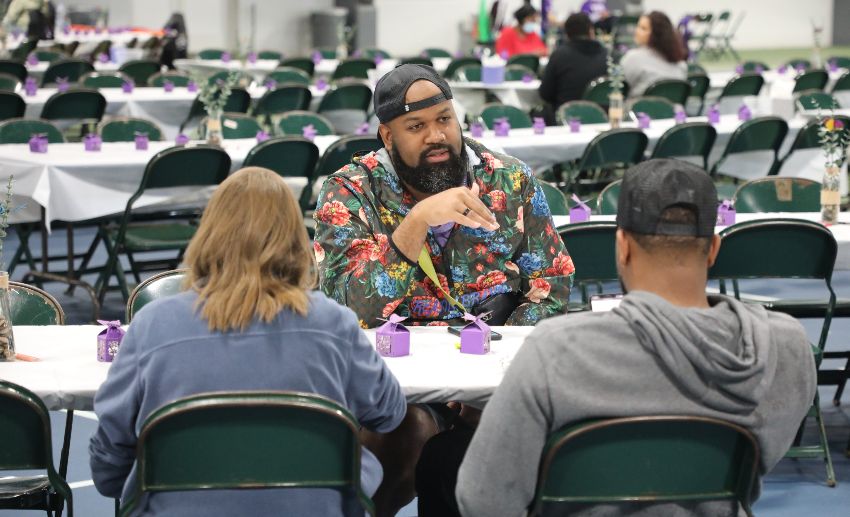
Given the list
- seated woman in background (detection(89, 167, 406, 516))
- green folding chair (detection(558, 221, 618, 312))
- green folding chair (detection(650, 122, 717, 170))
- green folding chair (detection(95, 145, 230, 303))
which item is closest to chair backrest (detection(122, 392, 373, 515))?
seated woman in background (detection(89, 167, 406, 516))

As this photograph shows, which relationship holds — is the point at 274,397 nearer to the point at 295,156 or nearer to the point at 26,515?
the point at 26,515

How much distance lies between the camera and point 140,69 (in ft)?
45.0

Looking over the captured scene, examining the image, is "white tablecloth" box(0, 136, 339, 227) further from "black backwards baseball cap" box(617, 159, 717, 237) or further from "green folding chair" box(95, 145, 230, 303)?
"black backwards baseball cap" box(617, 159, 717, 237)

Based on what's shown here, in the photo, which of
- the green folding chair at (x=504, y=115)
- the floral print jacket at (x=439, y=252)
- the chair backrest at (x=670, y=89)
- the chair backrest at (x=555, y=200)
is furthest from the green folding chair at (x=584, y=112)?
the floral print jacket at (x=439, y=252)

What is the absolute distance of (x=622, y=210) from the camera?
2369mm

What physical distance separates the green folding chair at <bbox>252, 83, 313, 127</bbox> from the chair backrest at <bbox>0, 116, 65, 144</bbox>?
285 centimetres

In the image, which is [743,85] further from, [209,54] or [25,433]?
[25,433]

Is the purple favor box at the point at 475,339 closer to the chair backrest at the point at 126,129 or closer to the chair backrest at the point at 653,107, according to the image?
the chair backrest at the point at 126,129

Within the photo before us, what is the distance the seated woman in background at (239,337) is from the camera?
8.53 feet

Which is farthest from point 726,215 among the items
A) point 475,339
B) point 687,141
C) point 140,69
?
point 140,69

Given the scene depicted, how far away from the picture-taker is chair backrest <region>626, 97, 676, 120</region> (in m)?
9.61

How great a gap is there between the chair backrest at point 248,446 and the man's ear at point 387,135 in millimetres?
1353

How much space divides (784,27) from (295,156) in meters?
22.6

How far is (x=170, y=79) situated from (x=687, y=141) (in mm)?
5980
